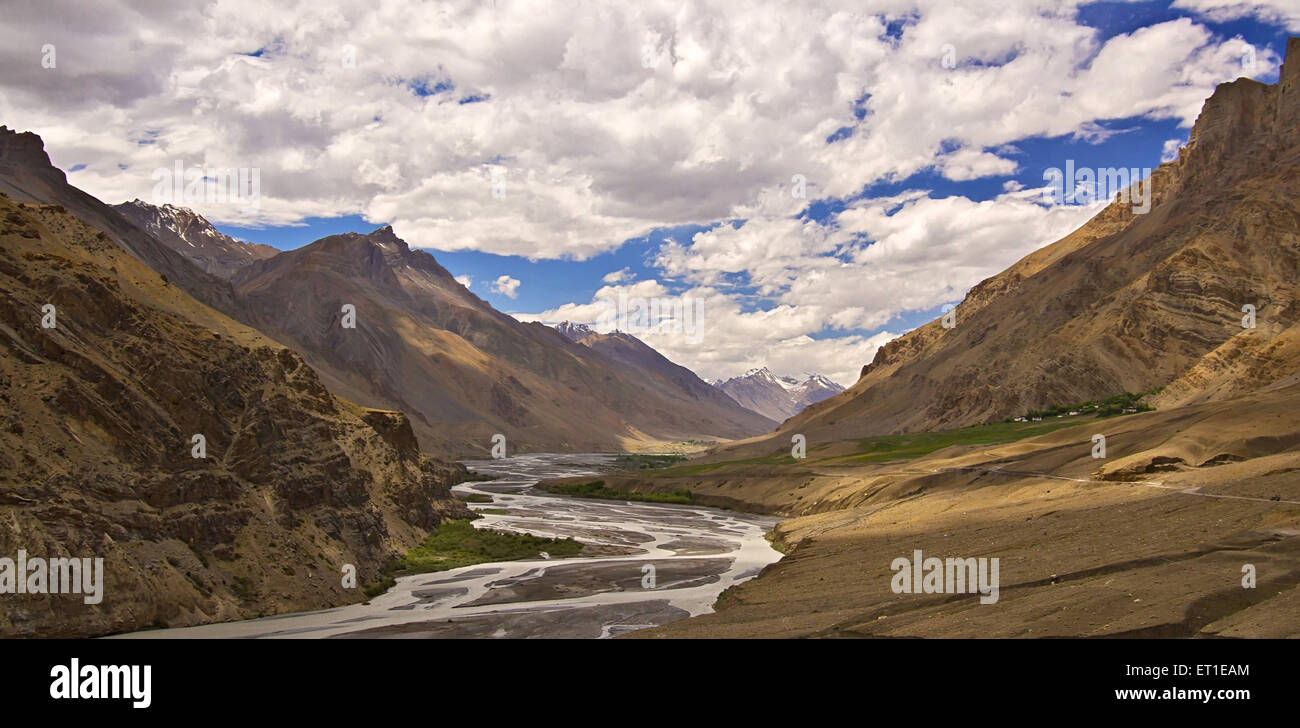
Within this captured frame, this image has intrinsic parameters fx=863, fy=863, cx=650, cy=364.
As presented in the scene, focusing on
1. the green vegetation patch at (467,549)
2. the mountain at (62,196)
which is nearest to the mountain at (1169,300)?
the green vegetation patch at (467,549)

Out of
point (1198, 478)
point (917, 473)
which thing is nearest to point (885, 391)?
point (917, 473)

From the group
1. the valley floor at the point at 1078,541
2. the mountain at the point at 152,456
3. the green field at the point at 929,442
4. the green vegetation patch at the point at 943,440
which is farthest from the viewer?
the green field at the point at 929,442

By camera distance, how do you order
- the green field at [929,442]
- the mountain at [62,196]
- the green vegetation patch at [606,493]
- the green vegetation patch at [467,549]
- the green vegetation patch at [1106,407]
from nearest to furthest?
the green vegetation patch at [467,549], the green field at [929,442], the green vegetation patch at [1106,407], the green vegetation patch at [606,493], the mountain at [62,196]

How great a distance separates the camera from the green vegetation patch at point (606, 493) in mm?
109050

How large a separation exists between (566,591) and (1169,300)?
4448 inches

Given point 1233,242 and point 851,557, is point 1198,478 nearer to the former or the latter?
point 851,557

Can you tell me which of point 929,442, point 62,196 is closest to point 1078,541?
point 929,442

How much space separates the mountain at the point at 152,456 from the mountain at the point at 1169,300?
83.4 metres

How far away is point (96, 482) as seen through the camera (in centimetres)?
3441

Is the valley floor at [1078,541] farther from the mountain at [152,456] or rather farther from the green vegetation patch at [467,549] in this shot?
the mountain at [152,456]

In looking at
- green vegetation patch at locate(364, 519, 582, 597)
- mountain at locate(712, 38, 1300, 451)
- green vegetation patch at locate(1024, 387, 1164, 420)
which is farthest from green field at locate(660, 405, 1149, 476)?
green vegetation patch at locate(364, 519, 582, 597)

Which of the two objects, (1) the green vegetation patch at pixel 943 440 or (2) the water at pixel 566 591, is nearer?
(2) the water at pixel 566 591

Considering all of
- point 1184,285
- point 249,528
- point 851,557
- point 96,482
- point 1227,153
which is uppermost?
point 1227,153
